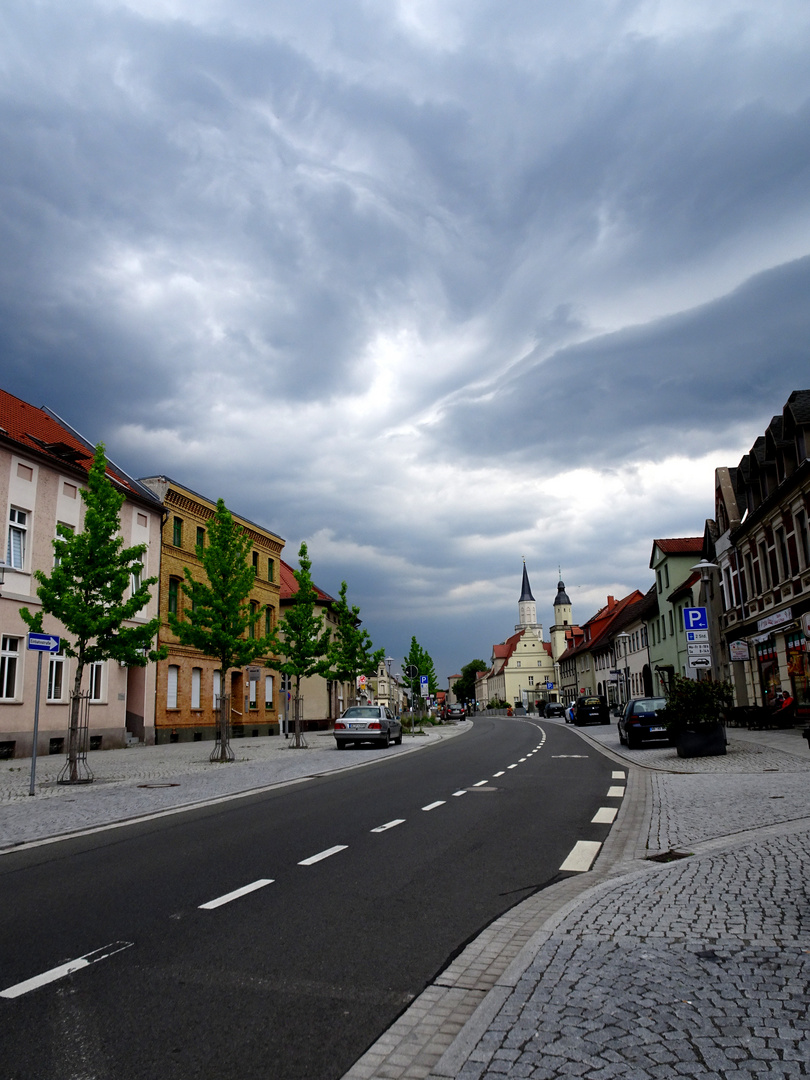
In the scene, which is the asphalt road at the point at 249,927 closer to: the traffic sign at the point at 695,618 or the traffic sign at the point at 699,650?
the traffic sign at the point at 699,650

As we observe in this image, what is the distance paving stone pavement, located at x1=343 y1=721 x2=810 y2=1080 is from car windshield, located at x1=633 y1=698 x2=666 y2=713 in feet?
55.6

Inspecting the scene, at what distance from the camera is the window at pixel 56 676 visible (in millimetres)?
27625

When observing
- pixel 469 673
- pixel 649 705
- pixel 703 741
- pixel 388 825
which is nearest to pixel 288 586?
pixel 649 705

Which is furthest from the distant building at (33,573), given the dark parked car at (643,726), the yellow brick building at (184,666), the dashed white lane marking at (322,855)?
the dashed white lane marking at (322,855)

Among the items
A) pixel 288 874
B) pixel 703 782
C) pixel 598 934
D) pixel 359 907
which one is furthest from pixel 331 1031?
pixel 703 782

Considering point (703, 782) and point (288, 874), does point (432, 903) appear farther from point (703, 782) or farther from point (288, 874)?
point (703, 782)

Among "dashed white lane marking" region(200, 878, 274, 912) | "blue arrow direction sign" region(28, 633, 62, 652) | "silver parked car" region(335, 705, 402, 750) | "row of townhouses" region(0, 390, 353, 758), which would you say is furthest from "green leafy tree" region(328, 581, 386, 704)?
"dashed white lane marking" region(200, 878, 274, 912)

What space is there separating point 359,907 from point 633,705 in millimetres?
20141

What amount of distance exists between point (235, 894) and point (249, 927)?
1.04 meters

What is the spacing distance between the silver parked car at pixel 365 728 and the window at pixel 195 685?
1013cm

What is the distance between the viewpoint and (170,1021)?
4016 mm

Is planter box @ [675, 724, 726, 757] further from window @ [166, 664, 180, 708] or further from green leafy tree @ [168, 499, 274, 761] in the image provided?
window @ [166, 664, 180, 708]

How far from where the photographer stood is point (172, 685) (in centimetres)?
3697

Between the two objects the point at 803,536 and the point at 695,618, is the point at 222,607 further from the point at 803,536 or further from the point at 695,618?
the point at 803,536
